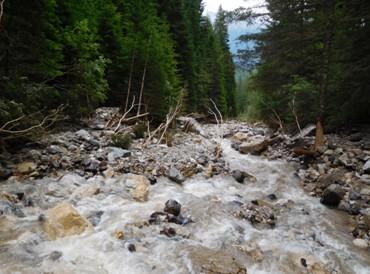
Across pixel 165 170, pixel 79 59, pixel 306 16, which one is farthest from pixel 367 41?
pixel 79 59

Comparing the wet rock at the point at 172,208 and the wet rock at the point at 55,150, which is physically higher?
the wet rock at the point at 55,150

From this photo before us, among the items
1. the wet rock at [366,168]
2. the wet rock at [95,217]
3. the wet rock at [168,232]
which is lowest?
the wet rock at [366,168]

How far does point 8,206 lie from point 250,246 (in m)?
4.37

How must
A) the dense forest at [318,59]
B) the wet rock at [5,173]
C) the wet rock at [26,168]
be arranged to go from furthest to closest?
the dense forest at [318,59] → the wet rock at [26,168] → the wet rock at [5,173]

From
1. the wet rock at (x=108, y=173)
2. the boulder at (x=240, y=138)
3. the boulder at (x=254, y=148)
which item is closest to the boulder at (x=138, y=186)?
the wet rock at (x=108, y=173)

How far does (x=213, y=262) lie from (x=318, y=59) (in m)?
11.3

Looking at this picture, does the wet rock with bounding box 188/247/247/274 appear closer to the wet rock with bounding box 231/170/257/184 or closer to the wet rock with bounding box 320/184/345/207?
the wet rock with bounding box 320/184/345/207

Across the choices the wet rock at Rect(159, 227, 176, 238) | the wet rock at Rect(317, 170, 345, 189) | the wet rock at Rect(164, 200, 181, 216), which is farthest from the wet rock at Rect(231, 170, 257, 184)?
the wet rock at Rect(159, 227, 176, 238)

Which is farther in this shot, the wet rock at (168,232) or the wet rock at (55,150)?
the wet rock at (55,150)

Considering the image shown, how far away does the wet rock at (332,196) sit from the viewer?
25.1 feet

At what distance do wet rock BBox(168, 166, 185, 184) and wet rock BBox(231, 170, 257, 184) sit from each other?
170cm

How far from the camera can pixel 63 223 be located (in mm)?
5398

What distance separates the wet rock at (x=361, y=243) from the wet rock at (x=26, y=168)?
22.7 feet

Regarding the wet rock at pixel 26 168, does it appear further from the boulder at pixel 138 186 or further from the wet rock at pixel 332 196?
the wet rock at pixel 332 196
